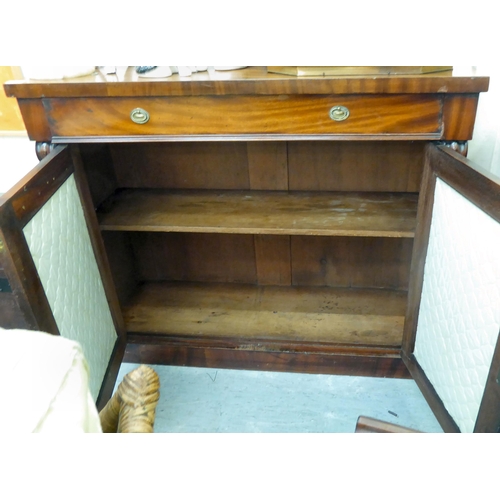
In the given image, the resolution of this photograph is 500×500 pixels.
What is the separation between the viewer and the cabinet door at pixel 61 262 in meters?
0.66

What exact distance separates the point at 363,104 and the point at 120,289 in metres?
0.81

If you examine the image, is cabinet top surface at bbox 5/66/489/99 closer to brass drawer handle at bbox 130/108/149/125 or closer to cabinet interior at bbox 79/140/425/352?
brass drawer handle at bbox 130/108/149/125

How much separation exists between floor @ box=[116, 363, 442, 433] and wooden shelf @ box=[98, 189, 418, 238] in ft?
1.29

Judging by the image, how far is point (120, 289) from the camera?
48.3 inches

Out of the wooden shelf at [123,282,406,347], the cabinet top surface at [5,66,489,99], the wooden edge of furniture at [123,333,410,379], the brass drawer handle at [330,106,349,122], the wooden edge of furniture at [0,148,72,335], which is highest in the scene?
the cabinet top surface at [5,66,489,99]

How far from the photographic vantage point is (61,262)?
808 millimetres

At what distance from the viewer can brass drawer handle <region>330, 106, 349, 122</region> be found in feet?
2.49

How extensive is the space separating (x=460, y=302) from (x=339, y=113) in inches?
15.2

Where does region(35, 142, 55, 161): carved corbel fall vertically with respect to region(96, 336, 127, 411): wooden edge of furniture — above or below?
above

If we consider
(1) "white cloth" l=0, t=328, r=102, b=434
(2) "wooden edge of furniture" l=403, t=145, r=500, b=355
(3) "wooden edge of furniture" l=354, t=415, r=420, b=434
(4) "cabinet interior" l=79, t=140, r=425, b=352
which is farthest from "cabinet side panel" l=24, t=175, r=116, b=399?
(2) "wooden edge of furniture" l=403, t=145, r=500, b=355

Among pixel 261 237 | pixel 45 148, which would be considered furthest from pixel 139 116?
pixel 261 237

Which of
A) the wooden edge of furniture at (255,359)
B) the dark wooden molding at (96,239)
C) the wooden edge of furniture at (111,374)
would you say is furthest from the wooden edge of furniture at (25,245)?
the wooden edge of furniture at (255,359)

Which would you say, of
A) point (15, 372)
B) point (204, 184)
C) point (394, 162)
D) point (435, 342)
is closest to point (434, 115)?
point (394, 162)
